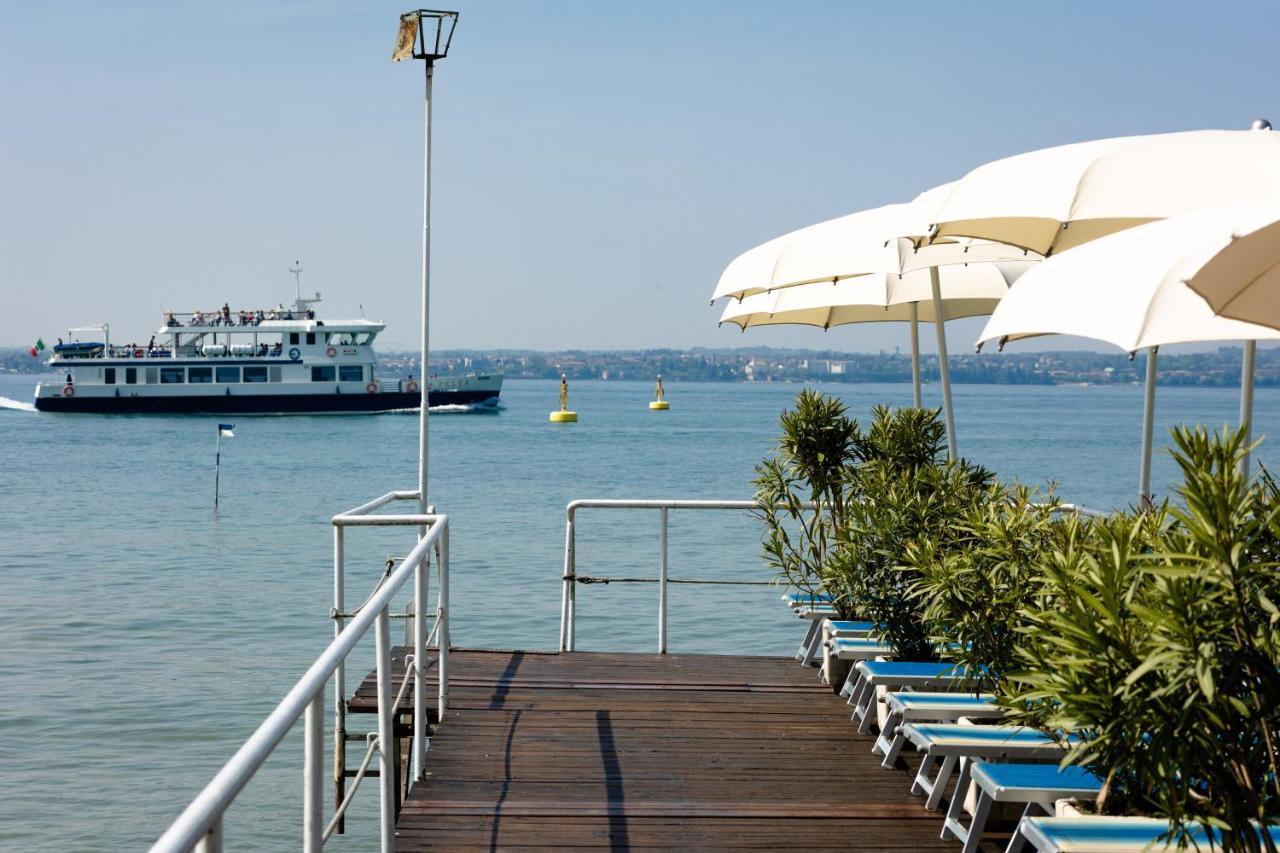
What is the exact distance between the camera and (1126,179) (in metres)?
5.13

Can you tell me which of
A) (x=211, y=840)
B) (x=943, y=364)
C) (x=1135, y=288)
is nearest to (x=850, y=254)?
(x=943, y=364)

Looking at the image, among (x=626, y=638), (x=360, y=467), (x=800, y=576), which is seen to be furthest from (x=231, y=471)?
(x=800, y=576)

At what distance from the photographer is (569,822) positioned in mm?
4887

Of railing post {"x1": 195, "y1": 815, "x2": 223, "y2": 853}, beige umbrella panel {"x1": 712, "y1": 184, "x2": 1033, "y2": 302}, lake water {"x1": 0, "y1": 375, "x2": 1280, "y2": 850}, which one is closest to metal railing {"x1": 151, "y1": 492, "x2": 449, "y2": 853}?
railing post {"x1": 195, "y1": 815, "x2": 223, "y2": 853}

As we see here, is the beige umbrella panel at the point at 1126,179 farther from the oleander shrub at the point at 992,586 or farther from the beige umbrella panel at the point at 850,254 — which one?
the beige umbrella panel at the point at 850,254

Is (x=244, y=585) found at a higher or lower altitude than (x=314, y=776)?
lower

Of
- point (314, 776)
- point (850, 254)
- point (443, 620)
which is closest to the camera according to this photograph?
point (314, 776)

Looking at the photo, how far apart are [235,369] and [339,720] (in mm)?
70438

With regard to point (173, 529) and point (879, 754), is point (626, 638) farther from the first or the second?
point (173, 529)

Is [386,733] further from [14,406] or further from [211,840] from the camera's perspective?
[14,406]

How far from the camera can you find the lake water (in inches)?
443

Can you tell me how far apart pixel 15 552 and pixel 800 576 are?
23.7 m

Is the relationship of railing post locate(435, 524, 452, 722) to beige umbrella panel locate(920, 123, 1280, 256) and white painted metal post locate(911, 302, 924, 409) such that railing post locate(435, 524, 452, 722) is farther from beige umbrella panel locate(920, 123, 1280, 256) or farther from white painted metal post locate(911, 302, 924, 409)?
white painted metal post locate(911, 302, 924, 409)

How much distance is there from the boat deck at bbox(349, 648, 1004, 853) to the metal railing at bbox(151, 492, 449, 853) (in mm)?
301
